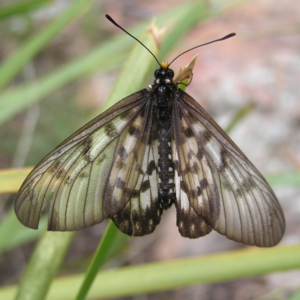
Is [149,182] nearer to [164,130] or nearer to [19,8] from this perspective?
[164,130]

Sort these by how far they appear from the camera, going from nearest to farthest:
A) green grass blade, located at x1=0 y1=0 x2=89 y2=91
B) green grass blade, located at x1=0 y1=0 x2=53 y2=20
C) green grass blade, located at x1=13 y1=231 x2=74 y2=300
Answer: green grass blade, located at x1=13 y1=231 x2=74 y2=300, green grass blade, located at x1=0 y1=0 x2=53 y2=20, green grass blade, located at x1=0 y1=0 x2=89 y2=91

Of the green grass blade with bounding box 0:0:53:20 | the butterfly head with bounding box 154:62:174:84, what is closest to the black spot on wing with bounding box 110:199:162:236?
the butterfly head with bounding box 154:62:174:84

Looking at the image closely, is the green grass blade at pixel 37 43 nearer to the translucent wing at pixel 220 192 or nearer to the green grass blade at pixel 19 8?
the green grass blade at pixel 19 8

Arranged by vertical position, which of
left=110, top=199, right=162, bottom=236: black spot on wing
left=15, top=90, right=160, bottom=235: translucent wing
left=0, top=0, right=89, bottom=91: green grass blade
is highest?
left=0, top=0, right=89, bottom=91: green grass blade

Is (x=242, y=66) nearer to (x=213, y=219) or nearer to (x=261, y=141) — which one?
(x=261, y=141)

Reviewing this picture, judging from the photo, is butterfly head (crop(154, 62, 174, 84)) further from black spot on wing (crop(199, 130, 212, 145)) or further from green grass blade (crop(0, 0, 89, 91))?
green grass blade (crop(0, 0, 89, 91))

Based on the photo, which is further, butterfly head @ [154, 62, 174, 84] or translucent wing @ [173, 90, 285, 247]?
butterfly head @ [154, 62, 174, 84]

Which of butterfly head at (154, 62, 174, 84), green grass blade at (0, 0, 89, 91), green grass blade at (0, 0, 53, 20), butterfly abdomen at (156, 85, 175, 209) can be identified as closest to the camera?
butterfly abdomen at (156, 85, 175, 209)
